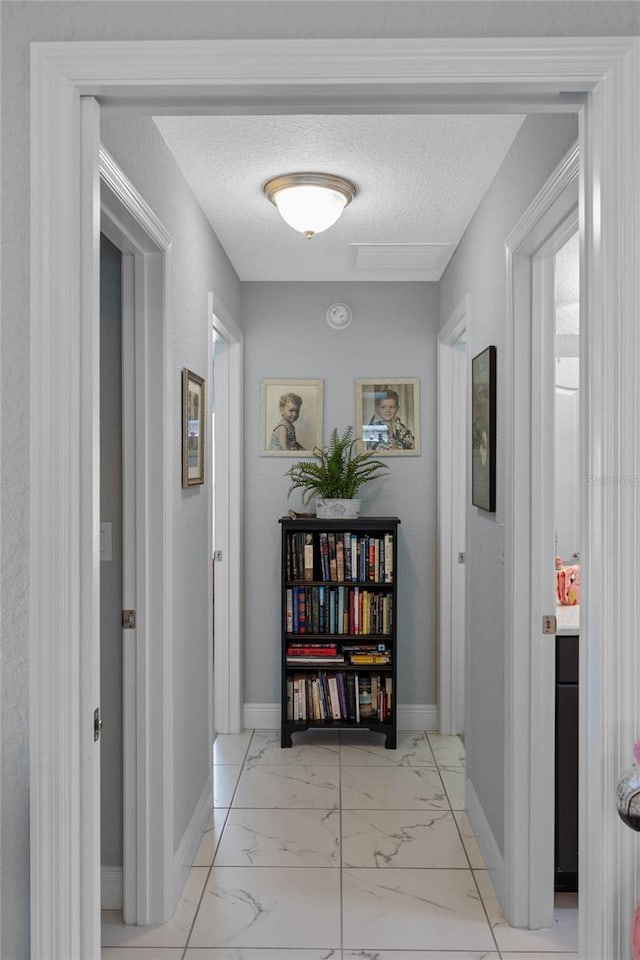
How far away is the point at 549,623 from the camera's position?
98.1 inches

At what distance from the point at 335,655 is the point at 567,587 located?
5.14 ft

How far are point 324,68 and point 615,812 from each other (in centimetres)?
138

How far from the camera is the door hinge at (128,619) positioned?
248 centimetres

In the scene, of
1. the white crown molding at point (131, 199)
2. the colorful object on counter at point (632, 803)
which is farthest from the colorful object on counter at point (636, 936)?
the white crown molding at point (131, 199)

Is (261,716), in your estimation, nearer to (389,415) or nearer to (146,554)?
(389,415)

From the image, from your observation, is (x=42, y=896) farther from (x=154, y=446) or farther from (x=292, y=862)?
(x=292, y=862)

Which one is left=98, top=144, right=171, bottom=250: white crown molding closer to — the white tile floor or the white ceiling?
the white ceiling

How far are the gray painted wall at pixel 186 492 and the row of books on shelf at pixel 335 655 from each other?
106 cm

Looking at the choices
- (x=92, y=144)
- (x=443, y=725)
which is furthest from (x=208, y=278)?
(x=443, y=725)

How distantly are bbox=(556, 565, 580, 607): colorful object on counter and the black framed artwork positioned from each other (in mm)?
445

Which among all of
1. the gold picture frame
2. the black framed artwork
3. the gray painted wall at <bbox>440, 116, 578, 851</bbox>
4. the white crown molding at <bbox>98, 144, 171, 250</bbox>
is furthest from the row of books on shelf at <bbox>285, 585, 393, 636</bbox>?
the white crown molding at <bbox>98, 144, 171, 250</bbox>

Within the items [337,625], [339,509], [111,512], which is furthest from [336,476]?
[111,512]

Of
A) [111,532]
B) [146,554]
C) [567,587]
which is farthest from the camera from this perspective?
[567,587]

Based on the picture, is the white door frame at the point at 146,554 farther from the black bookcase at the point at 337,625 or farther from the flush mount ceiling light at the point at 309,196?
the black bookcase at the point at 337,625
